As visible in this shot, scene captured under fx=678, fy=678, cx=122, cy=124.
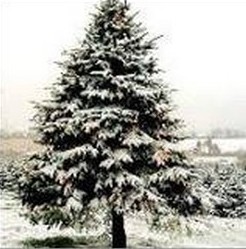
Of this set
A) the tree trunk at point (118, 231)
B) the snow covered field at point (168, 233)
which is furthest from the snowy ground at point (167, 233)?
the tree trunk at point (118, 231)

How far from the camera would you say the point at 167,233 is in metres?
25.5

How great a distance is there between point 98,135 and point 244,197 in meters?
30.3

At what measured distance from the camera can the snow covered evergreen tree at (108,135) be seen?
18.6m

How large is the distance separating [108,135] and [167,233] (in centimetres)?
823

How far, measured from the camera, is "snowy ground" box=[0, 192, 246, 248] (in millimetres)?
19828

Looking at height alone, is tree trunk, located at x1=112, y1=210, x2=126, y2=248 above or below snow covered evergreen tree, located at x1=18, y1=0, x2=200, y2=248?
below

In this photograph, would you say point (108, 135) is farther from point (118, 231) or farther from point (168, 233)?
point (168, 233)

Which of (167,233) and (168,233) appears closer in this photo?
(168,233)

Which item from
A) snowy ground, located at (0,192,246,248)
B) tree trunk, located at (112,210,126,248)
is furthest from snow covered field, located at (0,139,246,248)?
tree trunk, located at (112,210,126,248)

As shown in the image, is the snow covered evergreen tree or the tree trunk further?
the tree trunk

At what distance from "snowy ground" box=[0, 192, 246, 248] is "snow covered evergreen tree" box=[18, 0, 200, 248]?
2.31ft

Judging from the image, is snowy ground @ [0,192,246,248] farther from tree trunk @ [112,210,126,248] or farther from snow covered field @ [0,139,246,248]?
tree trunk @ [112,210,126,248]

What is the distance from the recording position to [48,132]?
1961cm

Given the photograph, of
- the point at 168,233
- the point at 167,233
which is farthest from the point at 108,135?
the point at 167,233
